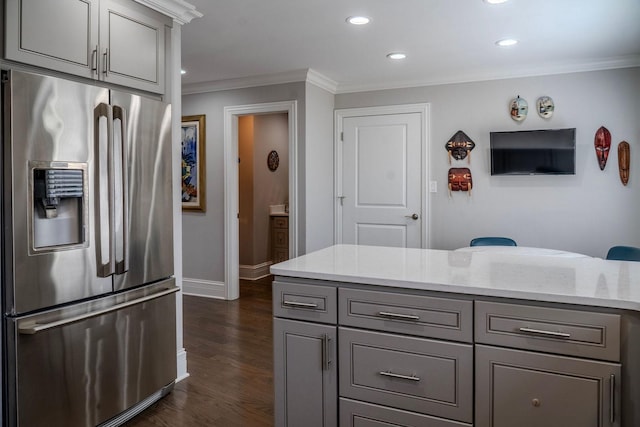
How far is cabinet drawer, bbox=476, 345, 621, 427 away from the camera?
4.95ft

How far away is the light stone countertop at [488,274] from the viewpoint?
1.57 meters

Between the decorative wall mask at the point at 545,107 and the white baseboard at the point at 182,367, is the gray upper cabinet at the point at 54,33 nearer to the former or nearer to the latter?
the white baseboard at the point at 182,367

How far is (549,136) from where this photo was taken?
4.48 metres

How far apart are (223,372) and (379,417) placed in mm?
1619

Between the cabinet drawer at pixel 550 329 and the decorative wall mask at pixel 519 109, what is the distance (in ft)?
11.6

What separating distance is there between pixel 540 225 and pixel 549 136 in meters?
0.86

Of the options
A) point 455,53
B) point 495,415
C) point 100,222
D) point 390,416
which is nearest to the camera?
point 495,415

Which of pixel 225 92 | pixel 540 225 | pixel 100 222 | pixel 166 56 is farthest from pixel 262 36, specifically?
pixel 540 225

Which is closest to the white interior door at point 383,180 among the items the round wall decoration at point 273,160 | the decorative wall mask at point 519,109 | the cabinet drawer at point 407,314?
the decorative wall mask at point 519,109

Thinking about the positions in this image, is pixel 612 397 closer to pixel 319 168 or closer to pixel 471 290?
pixel 471 290

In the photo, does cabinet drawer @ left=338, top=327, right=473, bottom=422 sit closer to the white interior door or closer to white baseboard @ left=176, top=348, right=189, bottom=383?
white baseboard @ left=176, top=348, right=189, bottom=383

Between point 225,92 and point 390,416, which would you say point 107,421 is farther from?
point 225,92

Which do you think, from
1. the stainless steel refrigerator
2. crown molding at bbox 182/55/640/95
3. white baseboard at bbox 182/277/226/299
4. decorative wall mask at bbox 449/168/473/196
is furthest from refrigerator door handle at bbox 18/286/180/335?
decorative wall mask at bbox 449/168/473/196

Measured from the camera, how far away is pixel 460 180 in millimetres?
4883
